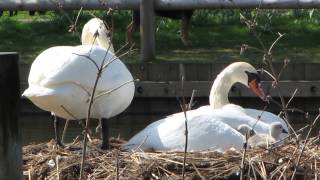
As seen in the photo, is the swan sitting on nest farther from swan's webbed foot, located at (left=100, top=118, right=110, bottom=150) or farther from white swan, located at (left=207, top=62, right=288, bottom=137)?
white swan, located at (left=207, top=62, right=288, bottom=137)

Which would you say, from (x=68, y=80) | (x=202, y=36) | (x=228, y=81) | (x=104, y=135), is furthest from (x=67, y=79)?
(x=202, y=36)

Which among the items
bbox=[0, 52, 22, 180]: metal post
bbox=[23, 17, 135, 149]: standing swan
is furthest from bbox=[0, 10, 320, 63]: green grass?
bbox=[0, 52, 22, 180]: metal post

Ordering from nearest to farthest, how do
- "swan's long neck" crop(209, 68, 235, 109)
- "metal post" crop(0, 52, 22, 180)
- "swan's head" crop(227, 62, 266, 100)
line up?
"metal post" crop(0, 52, 22, 180)
"swan's long neck" crop(209, 68, 235, 109)
"swan's head" crop(227, 62, 266, 100)

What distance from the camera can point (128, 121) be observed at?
527 inches

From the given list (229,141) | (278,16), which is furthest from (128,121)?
(278,16)

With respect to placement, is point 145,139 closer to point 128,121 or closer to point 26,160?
point 26,160

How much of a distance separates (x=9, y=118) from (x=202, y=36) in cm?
1599

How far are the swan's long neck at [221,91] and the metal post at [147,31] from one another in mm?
5872

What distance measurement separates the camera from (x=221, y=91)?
8.62 meters

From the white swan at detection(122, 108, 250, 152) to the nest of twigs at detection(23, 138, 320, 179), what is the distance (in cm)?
47

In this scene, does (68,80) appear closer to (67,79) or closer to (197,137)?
(67,79)

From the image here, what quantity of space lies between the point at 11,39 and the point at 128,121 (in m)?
6.30

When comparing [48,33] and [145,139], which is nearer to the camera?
[145,139]

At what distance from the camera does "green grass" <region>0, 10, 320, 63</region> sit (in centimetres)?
1577
